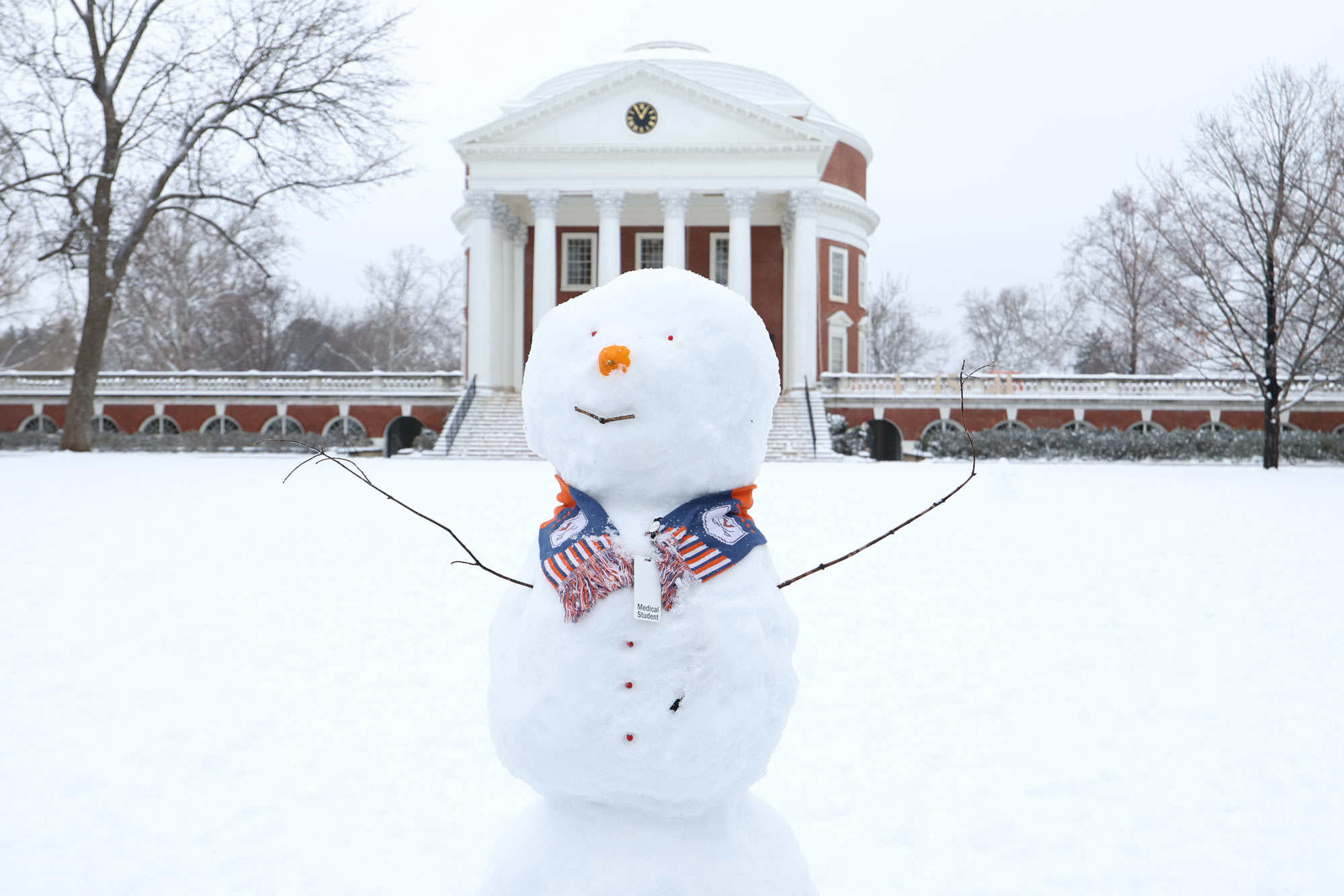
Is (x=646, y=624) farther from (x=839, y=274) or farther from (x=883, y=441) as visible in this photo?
(x=839, y=274)

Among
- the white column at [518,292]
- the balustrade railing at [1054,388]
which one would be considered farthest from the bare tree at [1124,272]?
the white column at [518,292]

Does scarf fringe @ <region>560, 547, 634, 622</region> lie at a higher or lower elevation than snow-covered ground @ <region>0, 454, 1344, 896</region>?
higher

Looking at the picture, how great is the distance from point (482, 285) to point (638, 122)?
8.19 metres

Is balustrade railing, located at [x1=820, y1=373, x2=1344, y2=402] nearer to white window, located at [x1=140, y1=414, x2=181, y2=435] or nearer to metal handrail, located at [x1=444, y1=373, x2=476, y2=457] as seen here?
metal handrail, located at [x1=444, y1=373, x2=476, y2=457]

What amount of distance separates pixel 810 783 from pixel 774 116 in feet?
93.0

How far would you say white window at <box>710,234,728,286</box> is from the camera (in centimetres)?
3338

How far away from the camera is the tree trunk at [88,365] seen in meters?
21.6

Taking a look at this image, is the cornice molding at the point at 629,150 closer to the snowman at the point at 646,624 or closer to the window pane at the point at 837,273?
the window pane at the point at 837,273

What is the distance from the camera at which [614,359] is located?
2.07 m

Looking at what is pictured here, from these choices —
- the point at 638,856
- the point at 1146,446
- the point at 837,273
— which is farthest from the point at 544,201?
the point at 638,856

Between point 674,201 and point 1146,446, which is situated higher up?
A: point 674,201

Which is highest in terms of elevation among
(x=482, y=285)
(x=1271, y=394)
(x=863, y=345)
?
(x=482, y=285)

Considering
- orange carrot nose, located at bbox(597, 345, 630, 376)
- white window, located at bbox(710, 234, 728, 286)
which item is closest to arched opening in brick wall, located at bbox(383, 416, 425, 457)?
white window, located at bbox(710, 234, 728, 286)

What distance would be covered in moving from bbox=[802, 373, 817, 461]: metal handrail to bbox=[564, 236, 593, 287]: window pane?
10.3 m
